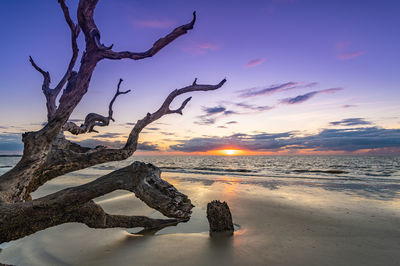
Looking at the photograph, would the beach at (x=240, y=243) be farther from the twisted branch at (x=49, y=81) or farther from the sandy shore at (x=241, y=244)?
the twisted branch at (x=49, y=81)

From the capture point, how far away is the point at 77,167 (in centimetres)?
462

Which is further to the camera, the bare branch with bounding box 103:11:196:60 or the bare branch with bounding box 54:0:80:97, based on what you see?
the bare branch with bounding box 54:0:80:97

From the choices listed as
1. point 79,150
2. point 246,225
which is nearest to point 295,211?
point 246,225

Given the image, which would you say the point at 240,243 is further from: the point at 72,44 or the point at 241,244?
the point at 72,44

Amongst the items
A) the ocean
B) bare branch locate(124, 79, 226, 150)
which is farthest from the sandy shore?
the ocean

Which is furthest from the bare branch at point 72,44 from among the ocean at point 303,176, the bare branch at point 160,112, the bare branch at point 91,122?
the ocean at point 303,176

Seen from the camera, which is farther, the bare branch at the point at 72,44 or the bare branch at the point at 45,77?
the bare branch at the point at 45,77

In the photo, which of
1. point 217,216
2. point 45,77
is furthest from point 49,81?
point 217,216

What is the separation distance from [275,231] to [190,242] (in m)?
2.38

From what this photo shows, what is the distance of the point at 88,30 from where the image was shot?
437cm

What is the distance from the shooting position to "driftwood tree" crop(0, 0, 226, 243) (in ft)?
10.5

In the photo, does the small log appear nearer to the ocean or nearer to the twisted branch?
the twisted branch

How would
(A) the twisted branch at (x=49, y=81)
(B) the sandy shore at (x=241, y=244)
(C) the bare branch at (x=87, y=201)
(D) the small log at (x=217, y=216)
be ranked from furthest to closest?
(D) the small log at (x=217, y=216) → (A) the twisted branch at (x=49, y=81) → (B) the sandy shore at (x=241, y=244) → (C) the bare branch at (x=87, y=201)

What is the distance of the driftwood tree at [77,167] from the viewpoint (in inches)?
125
